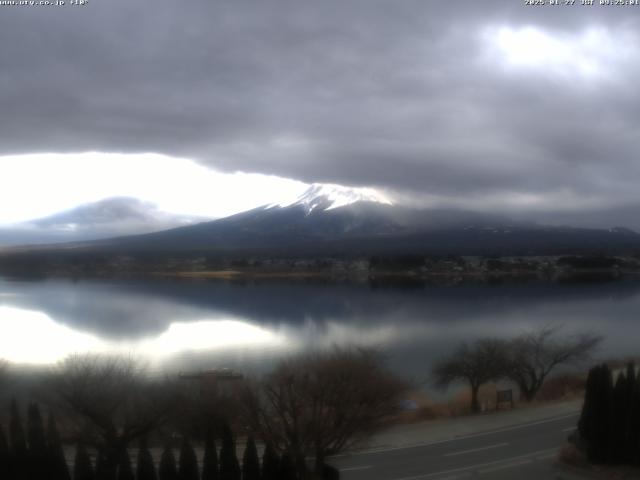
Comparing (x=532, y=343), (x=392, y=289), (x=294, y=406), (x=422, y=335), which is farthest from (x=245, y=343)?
(x=392, y=289)

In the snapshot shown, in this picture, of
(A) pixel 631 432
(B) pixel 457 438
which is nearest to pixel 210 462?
(B) pixel 457 438

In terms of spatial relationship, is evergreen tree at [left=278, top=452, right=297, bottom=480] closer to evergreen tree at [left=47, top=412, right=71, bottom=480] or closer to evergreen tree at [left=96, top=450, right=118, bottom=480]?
evergreen tree at [left=96, top=450, right=118, bottom=480]

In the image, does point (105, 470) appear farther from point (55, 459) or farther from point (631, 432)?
point (631, 432)

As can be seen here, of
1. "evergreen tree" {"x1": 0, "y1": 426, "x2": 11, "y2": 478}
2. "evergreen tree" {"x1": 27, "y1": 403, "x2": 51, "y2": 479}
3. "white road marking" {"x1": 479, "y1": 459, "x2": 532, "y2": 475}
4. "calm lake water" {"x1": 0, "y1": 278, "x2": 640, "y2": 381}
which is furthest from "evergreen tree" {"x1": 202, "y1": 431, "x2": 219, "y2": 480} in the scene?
"calm lake water" {"x1": 0, "y1": 278, "x2": 640, "y2": 381}

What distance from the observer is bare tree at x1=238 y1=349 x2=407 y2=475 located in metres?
7.05

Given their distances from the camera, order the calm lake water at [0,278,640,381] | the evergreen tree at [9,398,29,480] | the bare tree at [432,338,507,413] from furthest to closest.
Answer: the calm lake water at [0,278,640,381], the bare tree at [432,338,507,413], the evergreen tree at [9,398,29,480]

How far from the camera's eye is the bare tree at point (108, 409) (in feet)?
23.4

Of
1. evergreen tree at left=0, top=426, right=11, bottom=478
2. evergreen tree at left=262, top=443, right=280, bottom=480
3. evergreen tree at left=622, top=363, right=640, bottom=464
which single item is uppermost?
evergreen tree at left=0, top=426, right=11, bottom=478

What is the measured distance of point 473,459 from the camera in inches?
316

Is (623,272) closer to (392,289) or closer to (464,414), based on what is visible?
(392,289)

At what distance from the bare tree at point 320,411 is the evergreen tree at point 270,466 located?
0.33m

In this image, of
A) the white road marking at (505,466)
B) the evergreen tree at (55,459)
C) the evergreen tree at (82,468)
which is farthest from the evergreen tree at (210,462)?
the white road marking at (505,466)

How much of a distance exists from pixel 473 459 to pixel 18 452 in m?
5.04

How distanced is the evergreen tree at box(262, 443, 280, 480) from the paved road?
122cm
